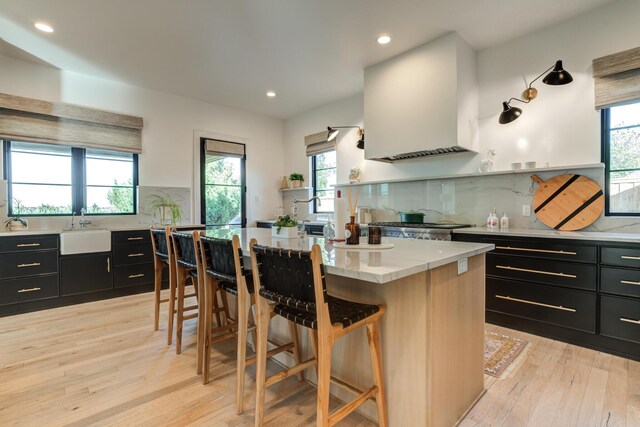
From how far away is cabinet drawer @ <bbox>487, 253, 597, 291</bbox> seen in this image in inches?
95.0

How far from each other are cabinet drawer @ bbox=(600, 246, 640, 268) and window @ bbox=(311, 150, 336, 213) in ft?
11.6

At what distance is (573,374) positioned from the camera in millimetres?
2066

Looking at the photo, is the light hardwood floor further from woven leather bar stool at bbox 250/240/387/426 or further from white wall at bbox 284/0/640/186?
white wall at bbox 284/0/640/186

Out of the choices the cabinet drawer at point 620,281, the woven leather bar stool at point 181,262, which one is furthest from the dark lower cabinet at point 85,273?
the cabinet drawer at point 620,281

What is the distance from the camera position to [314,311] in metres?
1.27

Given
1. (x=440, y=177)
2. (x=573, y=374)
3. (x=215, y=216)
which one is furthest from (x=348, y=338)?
(x=215, y=216)

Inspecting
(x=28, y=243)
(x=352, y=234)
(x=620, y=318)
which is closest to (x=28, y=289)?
(x=28, y=243)

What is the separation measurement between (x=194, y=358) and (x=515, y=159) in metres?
3.50

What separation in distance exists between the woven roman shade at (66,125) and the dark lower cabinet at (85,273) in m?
1.45

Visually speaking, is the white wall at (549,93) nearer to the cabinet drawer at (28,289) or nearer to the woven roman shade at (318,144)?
the woven roman shade at (318,144)

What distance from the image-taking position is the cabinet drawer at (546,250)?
2.41m

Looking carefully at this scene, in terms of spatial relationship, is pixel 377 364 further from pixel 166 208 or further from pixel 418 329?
pixel 166 208

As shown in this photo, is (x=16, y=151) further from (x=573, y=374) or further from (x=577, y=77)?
(x=577, y=77)

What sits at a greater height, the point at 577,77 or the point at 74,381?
the point at 577,77
